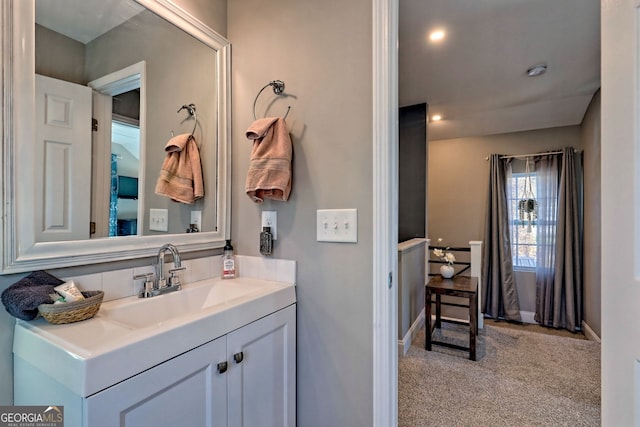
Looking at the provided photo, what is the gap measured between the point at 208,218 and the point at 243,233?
18 centimetres

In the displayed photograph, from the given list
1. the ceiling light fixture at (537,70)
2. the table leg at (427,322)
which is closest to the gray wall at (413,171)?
the table leg at (427,322)

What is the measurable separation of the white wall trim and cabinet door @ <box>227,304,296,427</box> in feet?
1.16

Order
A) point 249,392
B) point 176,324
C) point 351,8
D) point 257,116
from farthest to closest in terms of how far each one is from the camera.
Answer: point 257,116 → point 351,8 → point 249,392 → point 176,324

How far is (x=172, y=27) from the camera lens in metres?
1.30

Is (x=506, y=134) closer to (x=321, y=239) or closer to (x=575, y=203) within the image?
(x=575, y=203)

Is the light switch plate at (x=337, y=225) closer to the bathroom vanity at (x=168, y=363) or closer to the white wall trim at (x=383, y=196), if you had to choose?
the white wall trim at (x=383, y=196)

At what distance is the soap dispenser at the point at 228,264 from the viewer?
142 cm

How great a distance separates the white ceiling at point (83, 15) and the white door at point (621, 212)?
159 centimetres

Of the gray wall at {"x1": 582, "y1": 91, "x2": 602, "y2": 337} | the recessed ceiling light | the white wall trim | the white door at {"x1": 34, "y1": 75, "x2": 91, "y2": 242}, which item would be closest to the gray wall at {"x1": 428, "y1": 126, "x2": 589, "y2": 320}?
the gray wall at {"x1": 582, "y1": 91, "x2": 602, "y2": 337}

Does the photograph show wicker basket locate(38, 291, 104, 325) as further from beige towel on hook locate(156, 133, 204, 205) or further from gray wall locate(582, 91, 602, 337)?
gray wall locate(582, 91, 602, 337)

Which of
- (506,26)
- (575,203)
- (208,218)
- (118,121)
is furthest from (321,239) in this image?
(575,203)

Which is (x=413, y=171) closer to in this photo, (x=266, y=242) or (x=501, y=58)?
(x=501, y=58)

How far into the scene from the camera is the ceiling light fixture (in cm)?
222

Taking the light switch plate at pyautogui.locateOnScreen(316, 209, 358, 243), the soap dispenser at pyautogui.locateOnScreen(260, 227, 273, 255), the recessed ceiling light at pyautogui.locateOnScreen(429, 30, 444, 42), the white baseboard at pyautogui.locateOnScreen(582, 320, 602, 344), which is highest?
the recessed ceiling light at pyautogui.locateOnScreen(429, 30, 444, 42)
